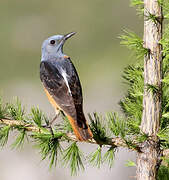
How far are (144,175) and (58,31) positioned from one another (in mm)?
11850

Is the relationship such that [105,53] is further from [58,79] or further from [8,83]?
[58,79]

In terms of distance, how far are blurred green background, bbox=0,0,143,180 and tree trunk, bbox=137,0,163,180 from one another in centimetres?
587

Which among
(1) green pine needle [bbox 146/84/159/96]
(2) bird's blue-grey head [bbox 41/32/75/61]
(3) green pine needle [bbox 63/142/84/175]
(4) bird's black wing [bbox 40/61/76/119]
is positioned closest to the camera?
(1) green pine needle [bbox 146/84/159/96]

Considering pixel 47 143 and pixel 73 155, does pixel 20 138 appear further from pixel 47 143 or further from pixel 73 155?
pixel 73 155

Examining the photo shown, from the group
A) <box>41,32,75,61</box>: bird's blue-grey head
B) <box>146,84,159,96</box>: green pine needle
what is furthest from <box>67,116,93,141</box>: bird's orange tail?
<box>41,32,75,61</box>: bird's blue-grey head

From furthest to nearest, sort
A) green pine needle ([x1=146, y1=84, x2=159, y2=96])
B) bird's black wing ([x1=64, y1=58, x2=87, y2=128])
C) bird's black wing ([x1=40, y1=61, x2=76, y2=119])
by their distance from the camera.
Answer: bird's black wing ([x1=40, y1=61, x2=76, y2=119])
bird's black wing ([x1=64, y1=58, x2=87, y2=128])
green pine needle ([x1=146, y1=84, x2=159, y2=96])

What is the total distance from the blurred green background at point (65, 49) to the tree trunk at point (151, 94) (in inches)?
231

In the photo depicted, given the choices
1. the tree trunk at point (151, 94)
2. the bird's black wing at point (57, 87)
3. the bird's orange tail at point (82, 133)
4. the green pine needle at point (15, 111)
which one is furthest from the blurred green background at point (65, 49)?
the tree trunk at point (151, 94)

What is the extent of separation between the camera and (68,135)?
3115 millimetres

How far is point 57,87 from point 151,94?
1.61m

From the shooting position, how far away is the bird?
3742 mm

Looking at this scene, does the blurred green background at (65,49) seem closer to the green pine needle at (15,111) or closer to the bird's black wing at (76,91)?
the bird's black wing at (76,91)

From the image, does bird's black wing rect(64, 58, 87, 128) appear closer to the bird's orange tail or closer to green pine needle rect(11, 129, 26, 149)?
the bird's orange tail

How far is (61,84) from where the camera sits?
4328 millimetres
